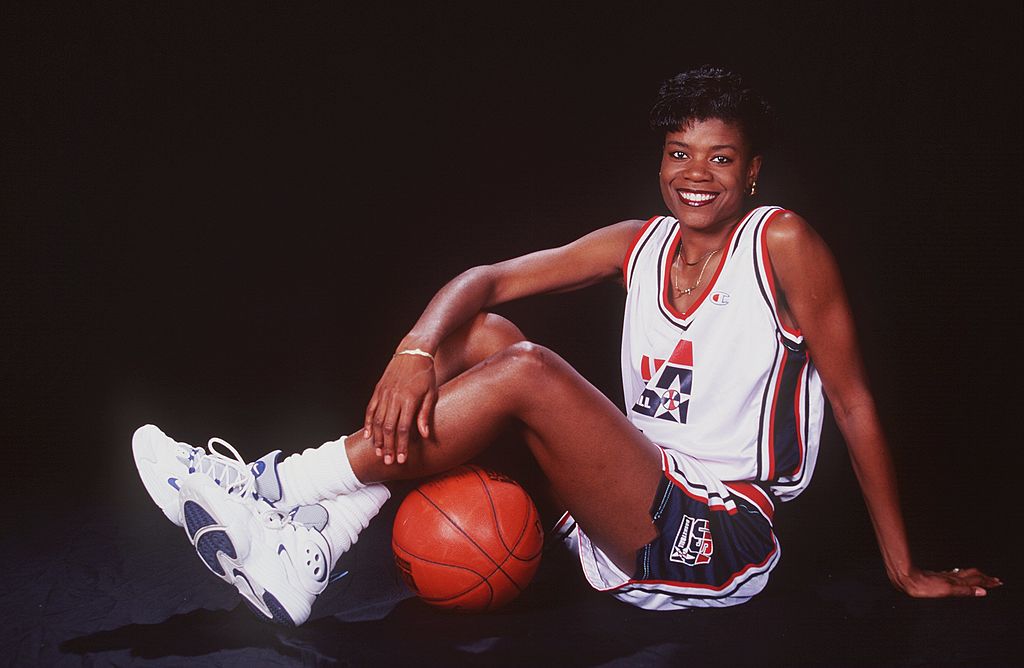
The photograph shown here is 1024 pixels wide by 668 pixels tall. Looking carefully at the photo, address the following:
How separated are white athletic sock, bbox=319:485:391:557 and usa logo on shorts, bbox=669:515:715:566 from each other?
0.62 metres

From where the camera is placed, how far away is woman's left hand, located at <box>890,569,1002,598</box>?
2055 millimetres

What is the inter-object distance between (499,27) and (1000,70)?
1607 mm

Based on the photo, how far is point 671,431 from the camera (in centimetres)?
214

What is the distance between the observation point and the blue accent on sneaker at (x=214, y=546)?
6.07ft

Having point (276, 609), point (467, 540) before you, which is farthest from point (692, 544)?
point (276, 609)

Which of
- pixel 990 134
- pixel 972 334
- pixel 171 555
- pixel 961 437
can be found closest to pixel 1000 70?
pixel 990 134

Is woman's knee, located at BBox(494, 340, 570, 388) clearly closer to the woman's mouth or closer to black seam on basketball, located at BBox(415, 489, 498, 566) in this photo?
black seam on basketball, located at BBox(415, 489, 498, 566)

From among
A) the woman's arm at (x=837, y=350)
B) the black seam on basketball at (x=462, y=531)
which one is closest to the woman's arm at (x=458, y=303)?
the black seam on basketball at (x=462, y=531)

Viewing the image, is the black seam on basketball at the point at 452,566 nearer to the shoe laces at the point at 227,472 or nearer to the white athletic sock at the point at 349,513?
the white athletic sock at the point at 349,513

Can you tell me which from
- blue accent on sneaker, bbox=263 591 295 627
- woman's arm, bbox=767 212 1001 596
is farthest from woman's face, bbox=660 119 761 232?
blue accent on sneaker, bbox=263 591 295 627

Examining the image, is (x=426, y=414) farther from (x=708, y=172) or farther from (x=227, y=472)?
(x=708, y=172)

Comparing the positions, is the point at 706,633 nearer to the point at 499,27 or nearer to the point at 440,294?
the point at 440,294

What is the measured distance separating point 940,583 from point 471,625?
3.30ft

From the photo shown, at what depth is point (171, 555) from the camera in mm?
2377
